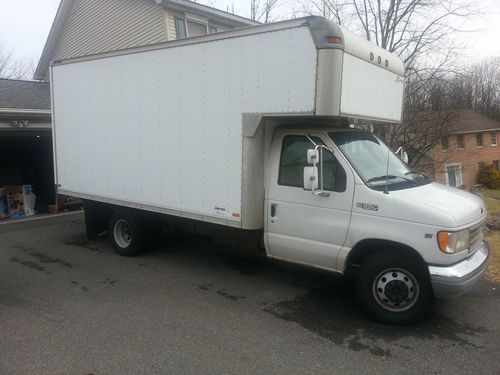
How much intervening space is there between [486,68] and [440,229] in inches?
2346

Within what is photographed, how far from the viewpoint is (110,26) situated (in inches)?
685

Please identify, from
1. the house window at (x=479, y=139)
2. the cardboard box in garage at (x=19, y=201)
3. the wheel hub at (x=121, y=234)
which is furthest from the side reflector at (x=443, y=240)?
the house window at (x=479, y=139)

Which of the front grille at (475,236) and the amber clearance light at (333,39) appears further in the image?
the front grille at (475,236)

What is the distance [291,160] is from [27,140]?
12983mm

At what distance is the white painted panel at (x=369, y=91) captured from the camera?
195 inches

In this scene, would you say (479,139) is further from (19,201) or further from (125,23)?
Answer: (19,201)

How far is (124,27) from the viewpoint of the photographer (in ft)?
55.0

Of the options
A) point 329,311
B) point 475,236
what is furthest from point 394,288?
point 475,236

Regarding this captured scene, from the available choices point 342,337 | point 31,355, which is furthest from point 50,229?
point 342,337

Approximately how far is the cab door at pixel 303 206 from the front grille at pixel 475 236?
51.3 inches

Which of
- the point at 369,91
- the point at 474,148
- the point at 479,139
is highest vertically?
the point at 369,91

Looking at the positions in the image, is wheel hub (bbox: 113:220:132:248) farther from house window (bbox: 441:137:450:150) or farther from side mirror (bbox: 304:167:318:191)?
house window (bbox: 441:137:450:150)

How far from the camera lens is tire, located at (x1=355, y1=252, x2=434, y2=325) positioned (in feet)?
15.4

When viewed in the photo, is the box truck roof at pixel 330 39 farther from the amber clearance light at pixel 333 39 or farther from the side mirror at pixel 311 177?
the side mirror at pixel 311 177
